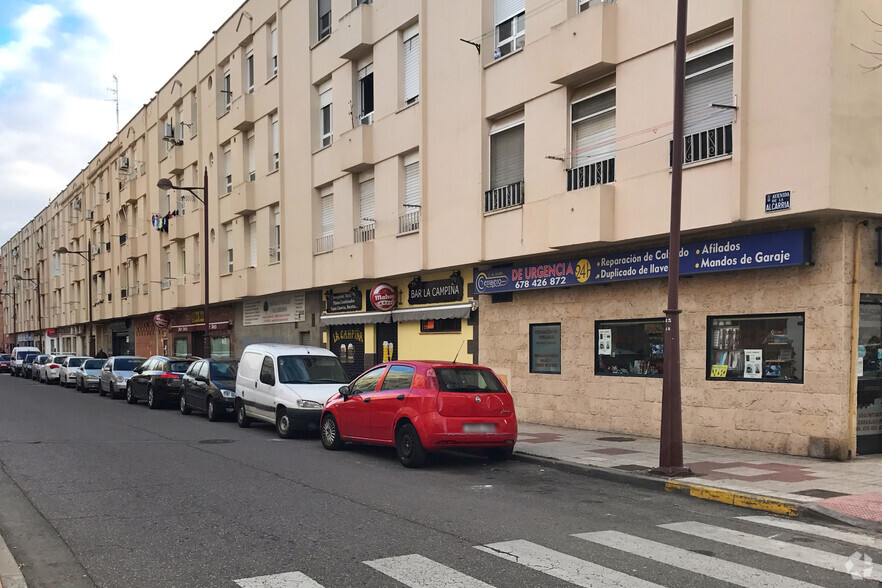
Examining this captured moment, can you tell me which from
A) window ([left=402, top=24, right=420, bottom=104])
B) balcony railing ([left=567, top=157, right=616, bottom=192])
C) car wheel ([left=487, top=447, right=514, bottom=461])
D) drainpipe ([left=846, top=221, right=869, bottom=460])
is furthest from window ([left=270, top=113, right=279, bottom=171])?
drainpipe ([left=846, top=221, right=869, bottom=460])

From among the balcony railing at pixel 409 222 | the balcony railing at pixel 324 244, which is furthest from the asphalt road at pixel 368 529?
the balcony railing at pixel 324 244

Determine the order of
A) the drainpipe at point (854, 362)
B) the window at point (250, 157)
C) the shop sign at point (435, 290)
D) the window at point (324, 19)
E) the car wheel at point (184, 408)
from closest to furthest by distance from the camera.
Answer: the drainpipe at point (854, 362) → the shop sign at point (435, 290) → the car wheel at point (184, 408) → the window at point (324, 19) → the window at point (250, 157)

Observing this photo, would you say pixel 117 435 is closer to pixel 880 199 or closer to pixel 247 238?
pixel 880 199

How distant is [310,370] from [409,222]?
19.5ft

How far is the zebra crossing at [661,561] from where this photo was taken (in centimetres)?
554

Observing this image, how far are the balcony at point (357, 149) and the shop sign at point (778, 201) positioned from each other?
1261 cm

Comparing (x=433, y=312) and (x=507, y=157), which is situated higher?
(x=507, y=157)

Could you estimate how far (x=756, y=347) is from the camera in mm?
12164

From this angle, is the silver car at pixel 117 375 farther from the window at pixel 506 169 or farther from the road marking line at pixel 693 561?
the road marking line at pixel 693 561

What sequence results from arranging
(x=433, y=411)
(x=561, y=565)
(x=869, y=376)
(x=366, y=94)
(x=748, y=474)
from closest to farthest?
(x=561, y=565) → (x=748, y=474) → (x=433, y=411) → (x=869, y=376) → (x=366, y=94)

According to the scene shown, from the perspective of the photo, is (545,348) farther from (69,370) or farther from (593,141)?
(69,370)

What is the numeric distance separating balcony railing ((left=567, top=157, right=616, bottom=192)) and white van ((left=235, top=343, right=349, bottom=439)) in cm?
608

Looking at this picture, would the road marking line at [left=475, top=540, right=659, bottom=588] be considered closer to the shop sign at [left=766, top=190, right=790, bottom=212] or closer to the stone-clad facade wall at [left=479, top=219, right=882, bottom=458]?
the stone-clad facade wall at [left=479, top=219, right=882, bottom=458]

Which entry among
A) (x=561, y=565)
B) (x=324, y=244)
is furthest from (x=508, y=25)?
(x=561, y=565)
